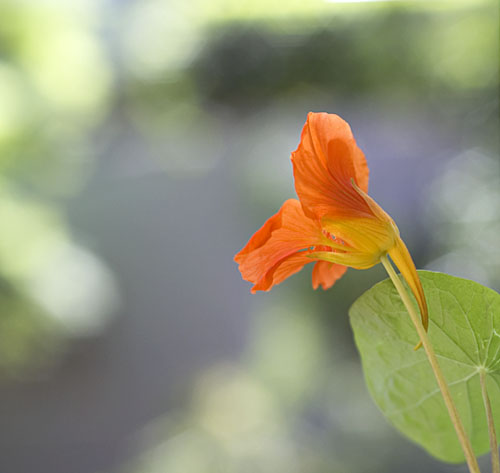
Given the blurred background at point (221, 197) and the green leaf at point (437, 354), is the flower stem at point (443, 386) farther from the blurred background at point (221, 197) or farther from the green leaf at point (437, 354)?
the blurred background at point (221, 197)

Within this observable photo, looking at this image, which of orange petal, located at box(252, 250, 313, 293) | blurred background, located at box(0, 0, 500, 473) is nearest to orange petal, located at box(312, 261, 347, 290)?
orange petal, located at box(252, 250, 313, 293)

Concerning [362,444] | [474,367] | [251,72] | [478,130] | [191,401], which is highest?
[251,72]

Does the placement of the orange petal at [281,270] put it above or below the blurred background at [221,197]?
below

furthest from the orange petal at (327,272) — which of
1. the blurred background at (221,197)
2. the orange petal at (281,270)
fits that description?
the blurred background at (221,197)

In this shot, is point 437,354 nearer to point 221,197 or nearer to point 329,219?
A: point 329,219

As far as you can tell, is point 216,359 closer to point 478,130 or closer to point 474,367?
point 478,130

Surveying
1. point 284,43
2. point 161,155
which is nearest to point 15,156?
point 161,155
